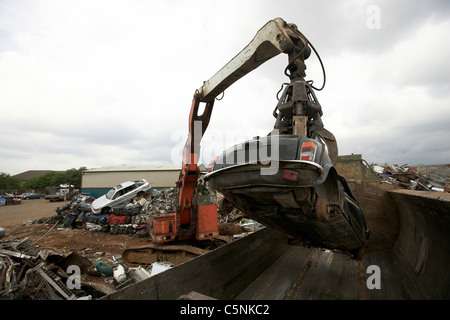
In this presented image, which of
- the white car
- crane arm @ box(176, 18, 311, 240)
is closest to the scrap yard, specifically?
crane arm @ box(176, 18, 311, 240)

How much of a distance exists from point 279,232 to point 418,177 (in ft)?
35.2

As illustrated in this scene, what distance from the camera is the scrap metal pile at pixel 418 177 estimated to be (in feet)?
27.6

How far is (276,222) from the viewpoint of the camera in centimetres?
273

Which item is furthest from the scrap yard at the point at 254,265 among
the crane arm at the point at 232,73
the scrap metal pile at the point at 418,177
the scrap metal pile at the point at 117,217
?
the scrap metal pile at the point at 418,177

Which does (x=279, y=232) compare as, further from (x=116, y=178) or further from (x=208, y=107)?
(x=116, y=178)

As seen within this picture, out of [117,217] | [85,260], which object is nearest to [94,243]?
[117,217]

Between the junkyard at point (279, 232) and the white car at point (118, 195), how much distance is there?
4.88 meters

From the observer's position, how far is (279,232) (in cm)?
363

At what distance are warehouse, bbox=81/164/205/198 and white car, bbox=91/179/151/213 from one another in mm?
10575

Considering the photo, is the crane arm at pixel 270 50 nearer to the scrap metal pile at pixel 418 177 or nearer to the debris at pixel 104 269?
the debris at pixel 104 269
